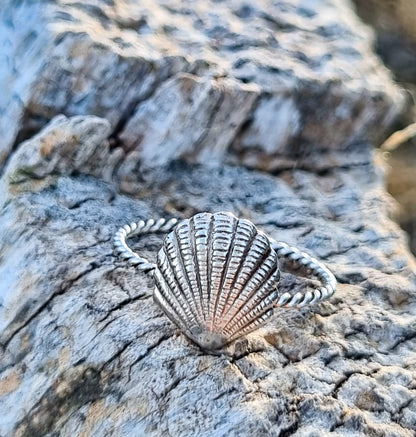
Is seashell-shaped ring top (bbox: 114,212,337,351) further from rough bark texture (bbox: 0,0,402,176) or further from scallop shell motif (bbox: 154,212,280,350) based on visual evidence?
rough bark texture (bbox: 0,0,402,176)

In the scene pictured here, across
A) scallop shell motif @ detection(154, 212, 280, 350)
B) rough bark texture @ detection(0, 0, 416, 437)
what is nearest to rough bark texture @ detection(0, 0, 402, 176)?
rough bark texture @ detection(0, 0, 416, 437)

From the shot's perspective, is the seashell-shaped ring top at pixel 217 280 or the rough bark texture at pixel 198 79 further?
the rough bark texture at pixel 198 79

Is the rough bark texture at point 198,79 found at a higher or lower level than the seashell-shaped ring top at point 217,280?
lower

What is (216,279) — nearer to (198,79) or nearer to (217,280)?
(217,280)

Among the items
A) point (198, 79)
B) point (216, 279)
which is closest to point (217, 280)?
point (216, 279)

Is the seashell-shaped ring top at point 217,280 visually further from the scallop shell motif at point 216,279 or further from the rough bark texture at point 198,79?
the rough bark texture at point 198,79

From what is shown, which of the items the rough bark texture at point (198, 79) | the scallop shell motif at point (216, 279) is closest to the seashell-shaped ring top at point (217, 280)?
the scallop shell motif at point (216, 279)
